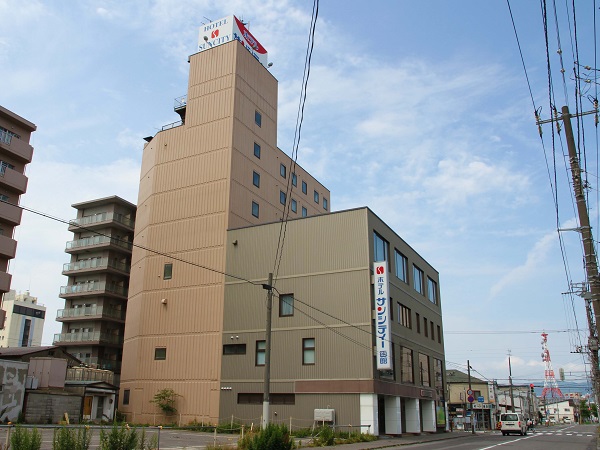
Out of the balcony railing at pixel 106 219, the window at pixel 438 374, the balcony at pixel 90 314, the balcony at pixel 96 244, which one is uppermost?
the balcony railing at pixel 106 219

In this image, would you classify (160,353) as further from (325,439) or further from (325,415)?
(325,439)

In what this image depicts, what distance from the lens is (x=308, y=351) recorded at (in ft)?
114

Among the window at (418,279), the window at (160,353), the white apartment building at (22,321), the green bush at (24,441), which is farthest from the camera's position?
the white apartment building at (22,321)

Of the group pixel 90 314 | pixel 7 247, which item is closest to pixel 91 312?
pixel 90 314

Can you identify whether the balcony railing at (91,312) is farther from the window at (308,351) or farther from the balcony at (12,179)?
the window at (308,351)

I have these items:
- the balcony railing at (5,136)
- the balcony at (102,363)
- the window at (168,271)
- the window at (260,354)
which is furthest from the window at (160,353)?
the balcony railing at (5,136)

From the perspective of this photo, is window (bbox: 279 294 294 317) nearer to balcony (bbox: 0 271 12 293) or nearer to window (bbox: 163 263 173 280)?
window (bbox: 163 263 173 280)

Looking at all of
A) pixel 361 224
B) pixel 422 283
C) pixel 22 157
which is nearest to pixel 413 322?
pixel 422 283

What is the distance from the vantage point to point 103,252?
57.3 m

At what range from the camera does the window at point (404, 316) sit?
39409 mm

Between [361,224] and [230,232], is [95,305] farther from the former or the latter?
[361,224]

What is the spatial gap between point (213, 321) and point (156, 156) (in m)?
16.3

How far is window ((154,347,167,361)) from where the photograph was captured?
40.4 m

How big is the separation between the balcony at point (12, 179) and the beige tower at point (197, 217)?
32.3 ft
